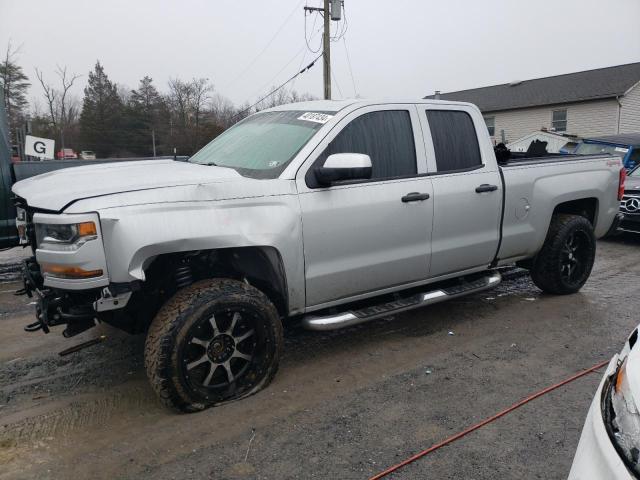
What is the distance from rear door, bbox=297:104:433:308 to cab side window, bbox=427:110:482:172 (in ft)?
0.73

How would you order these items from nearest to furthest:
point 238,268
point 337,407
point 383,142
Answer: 1. point 337,407
2. point 238,268
3. point 383,142

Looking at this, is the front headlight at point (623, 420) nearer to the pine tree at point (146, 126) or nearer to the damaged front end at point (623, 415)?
the damaged front end at point (623, 415)

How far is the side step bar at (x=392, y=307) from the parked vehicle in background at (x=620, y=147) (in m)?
7.69

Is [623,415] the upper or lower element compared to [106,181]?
lower

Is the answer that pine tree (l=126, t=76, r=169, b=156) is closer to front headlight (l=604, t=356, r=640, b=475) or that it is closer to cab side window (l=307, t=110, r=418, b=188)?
cab side window (l=307, t=110, r=418, b=188)

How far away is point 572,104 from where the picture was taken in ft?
99.6

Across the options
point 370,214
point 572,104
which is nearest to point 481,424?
point 370,214

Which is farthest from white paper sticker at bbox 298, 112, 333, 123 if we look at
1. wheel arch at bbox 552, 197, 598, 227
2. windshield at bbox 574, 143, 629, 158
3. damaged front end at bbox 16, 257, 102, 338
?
windshield at bbox 574, 143, 629, 158

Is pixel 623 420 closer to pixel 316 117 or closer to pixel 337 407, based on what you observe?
pixel 337 407

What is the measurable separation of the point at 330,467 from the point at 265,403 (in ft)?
2.54

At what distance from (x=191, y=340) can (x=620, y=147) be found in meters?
11.5

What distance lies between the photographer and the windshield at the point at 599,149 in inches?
442

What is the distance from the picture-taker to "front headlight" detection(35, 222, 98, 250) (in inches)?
105

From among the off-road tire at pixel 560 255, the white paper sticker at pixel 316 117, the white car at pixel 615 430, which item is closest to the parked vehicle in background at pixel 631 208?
the off-road tire at pixel 560 255
